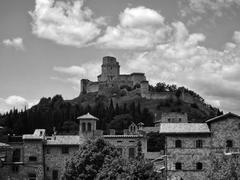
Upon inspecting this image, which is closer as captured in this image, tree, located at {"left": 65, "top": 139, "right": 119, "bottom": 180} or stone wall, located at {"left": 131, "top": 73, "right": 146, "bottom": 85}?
tree, located at {"left": 65, "top": 139, "right": 119, "bottom": 180}

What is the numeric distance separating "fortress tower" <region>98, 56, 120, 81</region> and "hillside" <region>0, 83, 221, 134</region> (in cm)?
1106

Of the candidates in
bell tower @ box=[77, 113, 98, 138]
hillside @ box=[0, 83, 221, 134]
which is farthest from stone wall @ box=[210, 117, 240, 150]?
hillside @ box=[0, 83, 221, 134]

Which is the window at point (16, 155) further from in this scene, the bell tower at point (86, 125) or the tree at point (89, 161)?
the tree at point (89, 161)

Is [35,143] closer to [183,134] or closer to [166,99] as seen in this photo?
[183,134]

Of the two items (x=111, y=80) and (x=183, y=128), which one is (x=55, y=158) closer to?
(x=183, y=128)

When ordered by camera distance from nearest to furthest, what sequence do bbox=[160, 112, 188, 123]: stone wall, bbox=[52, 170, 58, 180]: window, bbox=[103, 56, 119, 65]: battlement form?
bbox=[52, 170, 58, 180]: window → bbox=[160, 112, 188, 123]: stone wall → bbox=[103, 56, 119, 65]: battlement

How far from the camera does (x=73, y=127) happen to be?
100375 mm

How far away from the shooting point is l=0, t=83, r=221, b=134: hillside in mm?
97562

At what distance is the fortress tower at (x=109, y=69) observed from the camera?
181250mm

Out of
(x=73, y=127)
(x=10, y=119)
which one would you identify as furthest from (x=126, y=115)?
(x=10, y=119)

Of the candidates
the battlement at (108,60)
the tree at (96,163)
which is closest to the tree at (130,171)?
the tree at (96,163)

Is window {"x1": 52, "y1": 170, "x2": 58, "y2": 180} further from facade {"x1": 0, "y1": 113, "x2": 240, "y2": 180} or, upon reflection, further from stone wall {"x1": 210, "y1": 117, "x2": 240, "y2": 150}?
stone wall {"x1": 210, "y1": 117, "x2": 240, "y2": 150}

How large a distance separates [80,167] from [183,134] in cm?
1353

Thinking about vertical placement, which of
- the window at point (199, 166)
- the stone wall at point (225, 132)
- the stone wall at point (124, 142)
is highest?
the stone wall at point (225, 132)
